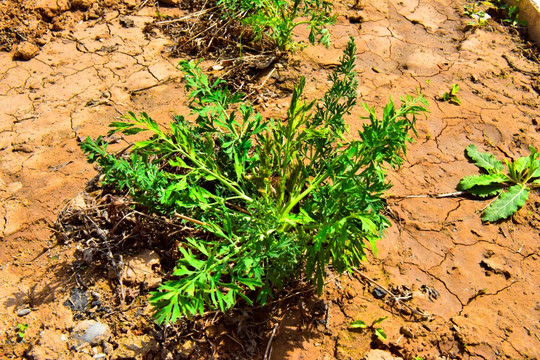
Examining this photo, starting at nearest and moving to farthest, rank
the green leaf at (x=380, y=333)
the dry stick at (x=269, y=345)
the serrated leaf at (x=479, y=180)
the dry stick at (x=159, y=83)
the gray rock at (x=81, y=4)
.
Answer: the dry stick at (x=269, y=345) < the green leaf at (x=380, y=333) < the serrated leaf at (x=479, y=180) < the dry stick at (x=159, y=83) < the gray rock at (x=81, y=4)

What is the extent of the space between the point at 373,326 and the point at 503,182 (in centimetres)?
182

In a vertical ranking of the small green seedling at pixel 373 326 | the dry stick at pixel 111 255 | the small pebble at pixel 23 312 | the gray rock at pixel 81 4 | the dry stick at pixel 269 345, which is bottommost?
the small pebble at pixel 23 312

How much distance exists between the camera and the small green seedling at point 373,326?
2620mm

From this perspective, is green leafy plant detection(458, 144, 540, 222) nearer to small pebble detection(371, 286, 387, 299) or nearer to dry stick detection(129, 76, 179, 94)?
small pebble detection(371, 286, 387, 299)

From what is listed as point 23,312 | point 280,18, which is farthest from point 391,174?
point 23,312

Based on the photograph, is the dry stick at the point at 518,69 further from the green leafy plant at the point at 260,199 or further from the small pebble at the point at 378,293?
the small pebble at the point at 378,293

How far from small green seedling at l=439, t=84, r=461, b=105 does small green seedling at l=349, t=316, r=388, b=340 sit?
252cm

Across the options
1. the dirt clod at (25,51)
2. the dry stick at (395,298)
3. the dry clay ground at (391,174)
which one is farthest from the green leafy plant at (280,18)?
the dirt clod at (25,51)

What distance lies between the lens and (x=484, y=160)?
3.64 metres

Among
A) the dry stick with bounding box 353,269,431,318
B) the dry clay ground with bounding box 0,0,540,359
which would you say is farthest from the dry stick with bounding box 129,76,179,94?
the dry stick with bounding box 353,269,431,318

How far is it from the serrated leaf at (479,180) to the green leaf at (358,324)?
5.14 ft

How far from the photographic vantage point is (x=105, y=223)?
115 inches

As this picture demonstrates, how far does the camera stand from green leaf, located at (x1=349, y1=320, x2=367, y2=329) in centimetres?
265

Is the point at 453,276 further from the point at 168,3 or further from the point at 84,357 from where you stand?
the point at 168,3
